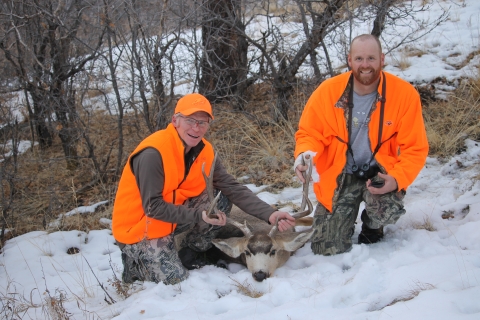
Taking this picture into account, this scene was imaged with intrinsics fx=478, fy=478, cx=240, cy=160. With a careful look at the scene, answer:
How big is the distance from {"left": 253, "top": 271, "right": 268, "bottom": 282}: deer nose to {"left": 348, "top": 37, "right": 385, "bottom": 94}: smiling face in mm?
1761

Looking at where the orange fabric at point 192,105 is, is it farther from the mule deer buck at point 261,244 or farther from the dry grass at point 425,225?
the dry grass at point 425,225

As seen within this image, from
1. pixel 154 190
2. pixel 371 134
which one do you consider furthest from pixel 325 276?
pixel 154 190

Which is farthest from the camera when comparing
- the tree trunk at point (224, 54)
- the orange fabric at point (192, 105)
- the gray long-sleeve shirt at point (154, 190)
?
the tree trunk at point (224, 54)

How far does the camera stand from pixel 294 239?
13.9 feet

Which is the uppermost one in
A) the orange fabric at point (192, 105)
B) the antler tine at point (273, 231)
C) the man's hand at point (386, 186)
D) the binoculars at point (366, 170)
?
the orange fabric at point (192, 105)

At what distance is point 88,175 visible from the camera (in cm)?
729

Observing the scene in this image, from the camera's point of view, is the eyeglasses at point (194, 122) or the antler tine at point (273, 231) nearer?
the eyeglasses at point (194, 122)

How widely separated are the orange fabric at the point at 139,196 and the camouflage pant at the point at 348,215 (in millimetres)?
1274

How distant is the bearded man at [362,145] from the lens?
3881 millimetres

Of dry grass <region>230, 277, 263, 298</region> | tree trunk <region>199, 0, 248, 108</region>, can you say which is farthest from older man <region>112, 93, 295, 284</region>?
tree trunk <region>199, 0, 248, 108</region>

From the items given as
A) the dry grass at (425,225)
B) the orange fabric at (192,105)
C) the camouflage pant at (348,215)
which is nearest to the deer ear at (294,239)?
the camouflage pant at (348,215)

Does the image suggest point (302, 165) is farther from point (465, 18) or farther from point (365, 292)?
point (465, 18)

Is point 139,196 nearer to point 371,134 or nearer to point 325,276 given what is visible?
point 325,276

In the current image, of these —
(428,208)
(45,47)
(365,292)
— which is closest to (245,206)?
(365,292)
